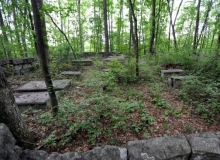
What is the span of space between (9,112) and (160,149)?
1.70 meters

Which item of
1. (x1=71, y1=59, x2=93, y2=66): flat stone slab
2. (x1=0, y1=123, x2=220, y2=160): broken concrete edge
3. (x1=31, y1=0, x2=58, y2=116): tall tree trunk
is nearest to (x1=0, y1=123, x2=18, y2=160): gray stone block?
(x1=0, y1=123, x2=220, y2=160): broken concrete edge

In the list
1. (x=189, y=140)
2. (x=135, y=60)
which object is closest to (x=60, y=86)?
(x=135, y=60)

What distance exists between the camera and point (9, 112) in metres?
1.35

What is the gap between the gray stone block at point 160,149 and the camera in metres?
1.34

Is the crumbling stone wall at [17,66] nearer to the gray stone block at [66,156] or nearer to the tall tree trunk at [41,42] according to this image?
the tall tree trunk at [41,42]

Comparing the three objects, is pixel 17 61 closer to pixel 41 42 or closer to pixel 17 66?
pixel 17 66

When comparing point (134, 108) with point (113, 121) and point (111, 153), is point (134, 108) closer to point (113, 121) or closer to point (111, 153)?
point (113, 121)

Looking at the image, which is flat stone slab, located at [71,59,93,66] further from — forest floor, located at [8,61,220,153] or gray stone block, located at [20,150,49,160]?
gray stone block, located at [20,150,49,160]

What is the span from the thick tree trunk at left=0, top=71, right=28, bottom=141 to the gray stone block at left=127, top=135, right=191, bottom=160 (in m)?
1.29

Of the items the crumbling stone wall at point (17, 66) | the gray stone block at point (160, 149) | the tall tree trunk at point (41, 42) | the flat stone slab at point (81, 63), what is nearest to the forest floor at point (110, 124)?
the gray stone block at point (160, 149)

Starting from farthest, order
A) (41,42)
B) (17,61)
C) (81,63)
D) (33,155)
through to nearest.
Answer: (81,63), (17,61), (41,42), (33,155)

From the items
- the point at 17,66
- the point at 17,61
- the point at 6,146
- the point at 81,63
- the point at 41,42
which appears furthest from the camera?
the point at 81,63

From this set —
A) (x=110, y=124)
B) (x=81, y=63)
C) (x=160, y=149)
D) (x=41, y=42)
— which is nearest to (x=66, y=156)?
(x=110, y=124)

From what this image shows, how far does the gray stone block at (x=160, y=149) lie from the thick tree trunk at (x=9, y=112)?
129 centimetres
